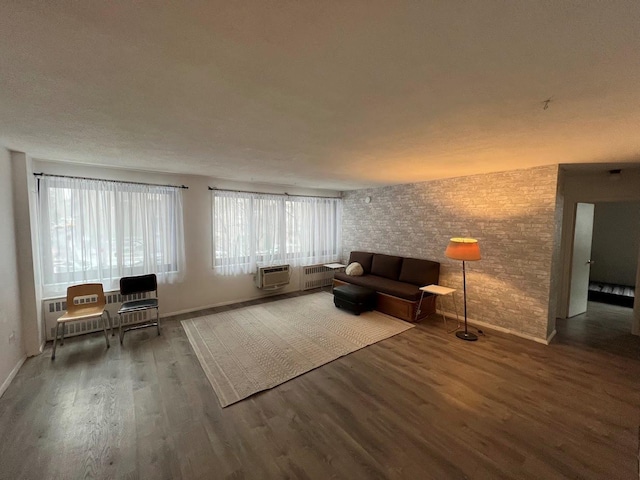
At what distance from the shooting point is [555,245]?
10.6 feet

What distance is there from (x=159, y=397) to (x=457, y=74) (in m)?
3.23

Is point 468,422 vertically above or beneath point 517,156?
beneath

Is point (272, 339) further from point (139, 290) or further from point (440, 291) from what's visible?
point (440, 291)

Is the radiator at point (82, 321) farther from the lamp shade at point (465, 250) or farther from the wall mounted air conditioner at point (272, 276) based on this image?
the lamp shade at point (465, 250)

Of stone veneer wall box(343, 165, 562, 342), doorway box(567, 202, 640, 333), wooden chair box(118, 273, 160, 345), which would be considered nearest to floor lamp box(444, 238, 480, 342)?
stone veneer wall box(343, 165, 562, 342)

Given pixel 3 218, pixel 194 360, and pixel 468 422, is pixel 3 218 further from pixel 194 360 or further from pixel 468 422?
pixel 468 422

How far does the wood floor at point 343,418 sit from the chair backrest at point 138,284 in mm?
822

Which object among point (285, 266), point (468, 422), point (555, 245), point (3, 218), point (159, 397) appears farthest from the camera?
point (285, 266)

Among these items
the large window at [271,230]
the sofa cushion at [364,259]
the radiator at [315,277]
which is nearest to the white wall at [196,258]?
the large window at [271,230]

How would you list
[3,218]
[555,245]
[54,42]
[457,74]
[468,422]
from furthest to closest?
[555,245] → [3,218] → [468,422] → [457,74] → [54,42]

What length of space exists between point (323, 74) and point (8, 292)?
3.64 metres

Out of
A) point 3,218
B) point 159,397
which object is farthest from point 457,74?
point 3,218

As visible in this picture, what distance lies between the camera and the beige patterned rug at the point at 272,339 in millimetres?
2557

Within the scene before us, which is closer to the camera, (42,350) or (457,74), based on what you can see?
(457,74)
